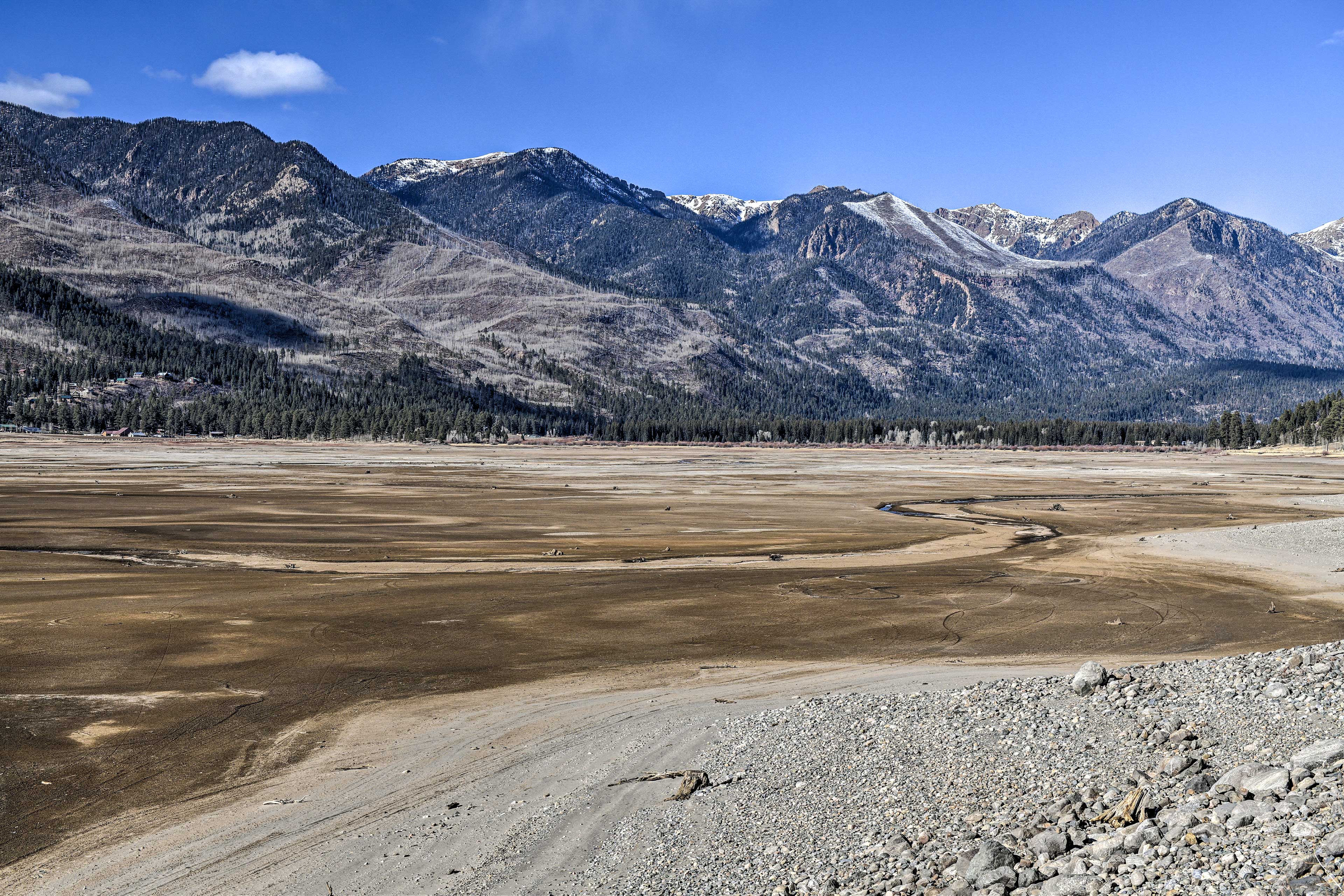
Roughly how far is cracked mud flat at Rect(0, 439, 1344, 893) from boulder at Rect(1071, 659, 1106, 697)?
4.44 m

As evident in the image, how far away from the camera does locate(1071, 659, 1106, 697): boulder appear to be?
16172 mm

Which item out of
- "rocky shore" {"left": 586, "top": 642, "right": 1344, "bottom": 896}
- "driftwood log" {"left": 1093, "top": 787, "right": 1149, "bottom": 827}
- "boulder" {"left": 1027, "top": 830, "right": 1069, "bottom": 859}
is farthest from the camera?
"driftwood log" {"left": 1093, "top": 787, "right": 1149, "bottom": 827}

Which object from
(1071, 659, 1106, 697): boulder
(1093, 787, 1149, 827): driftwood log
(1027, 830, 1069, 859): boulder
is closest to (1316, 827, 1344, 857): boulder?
(1093, 787, 1149, 827): driftwood log

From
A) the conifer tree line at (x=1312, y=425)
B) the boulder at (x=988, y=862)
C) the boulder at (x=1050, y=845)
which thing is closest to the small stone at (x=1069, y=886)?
the boulder at (x=988, y=862)

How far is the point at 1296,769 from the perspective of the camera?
34.5 feet

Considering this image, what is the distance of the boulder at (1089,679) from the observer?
16.2 m

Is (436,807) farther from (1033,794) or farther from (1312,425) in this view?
(1312,425)

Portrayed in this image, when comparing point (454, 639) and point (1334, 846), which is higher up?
point (1334, 846)

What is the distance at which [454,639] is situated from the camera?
2483 centimetres

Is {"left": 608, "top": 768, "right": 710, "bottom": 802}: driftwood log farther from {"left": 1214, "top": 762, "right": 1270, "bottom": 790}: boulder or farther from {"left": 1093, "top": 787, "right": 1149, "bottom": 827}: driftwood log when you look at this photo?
{"left": 1214, "top": 762, "right": 1270, "bottom": 790}: boulder

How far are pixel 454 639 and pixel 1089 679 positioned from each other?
15.6 m

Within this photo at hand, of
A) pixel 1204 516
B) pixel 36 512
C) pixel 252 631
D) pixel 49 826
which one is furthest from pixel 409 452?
pixel 49 826

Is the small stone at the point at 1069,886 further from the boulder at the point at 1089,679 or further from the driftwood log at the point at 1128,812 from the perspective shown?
the boulder at the point at 1089,679

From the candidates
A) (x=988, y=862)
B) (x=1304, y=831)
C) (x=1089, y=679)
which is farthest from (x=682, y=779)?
(x=1304, y=831)
